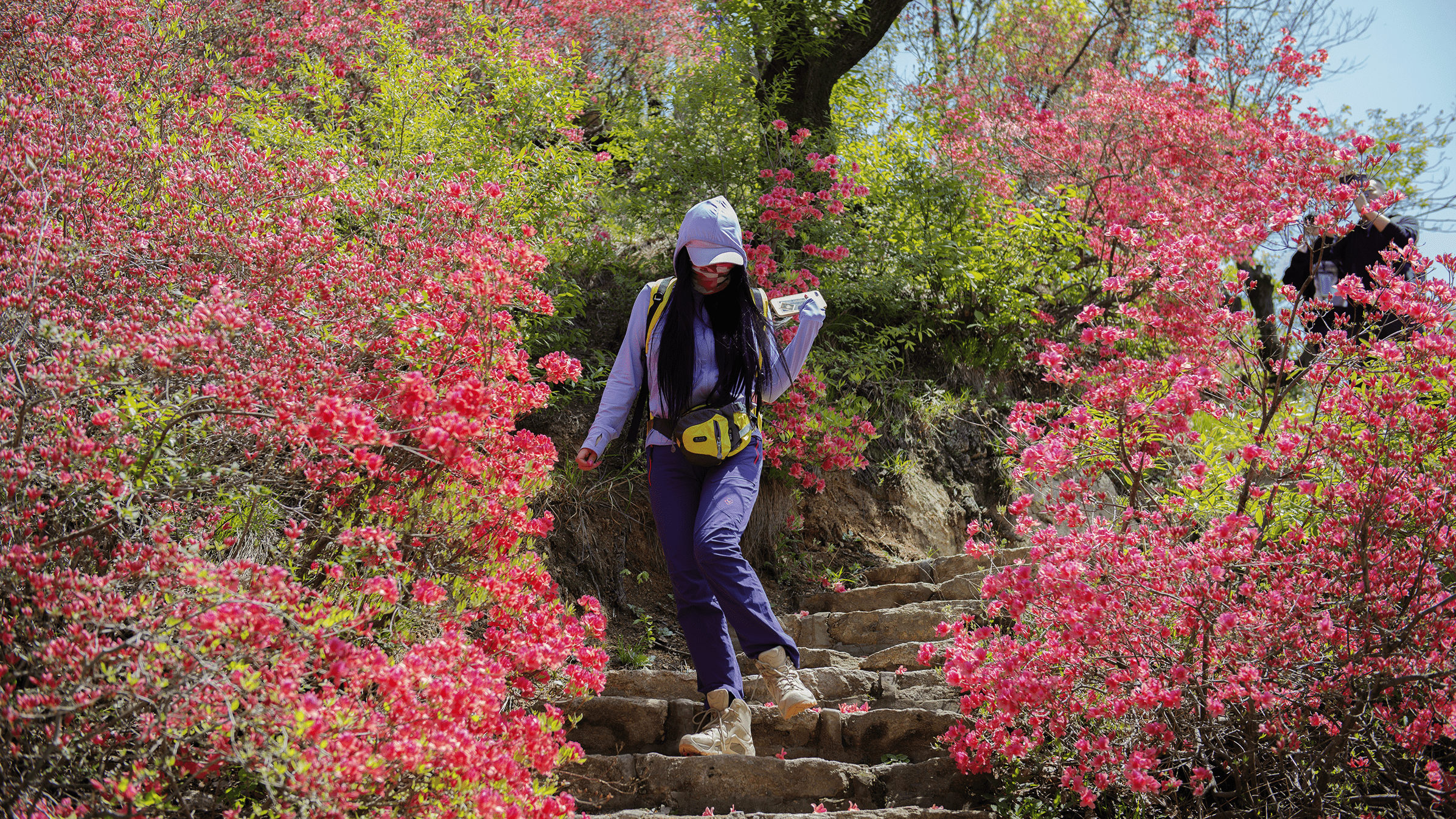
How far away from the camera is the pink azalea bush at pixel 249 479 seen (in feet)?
6.02

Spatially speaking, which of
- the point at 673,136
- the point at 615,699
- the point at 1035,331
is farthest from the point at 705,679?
the point at 1035,331

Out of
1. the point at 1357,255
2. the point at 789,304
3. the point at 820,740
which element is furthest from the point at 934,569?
the point at 1357,255

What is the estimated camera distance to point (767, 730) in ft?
12.4

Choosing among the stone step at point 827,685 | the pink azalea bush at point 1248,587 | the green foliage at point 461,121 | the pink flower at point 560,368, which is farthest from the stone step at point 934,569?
the green foliage at point 461,121

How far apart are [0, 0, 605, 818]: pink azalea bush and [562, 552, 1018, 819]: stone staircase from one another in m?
0.44

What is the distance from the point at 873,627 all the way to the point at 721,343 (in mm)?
2296

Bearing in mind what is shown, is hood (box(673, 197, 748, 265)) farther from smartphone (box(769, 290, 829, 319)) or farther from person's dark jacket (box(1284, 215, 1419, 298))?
person's dark jacket (box(1284, 215, 1419, 298))

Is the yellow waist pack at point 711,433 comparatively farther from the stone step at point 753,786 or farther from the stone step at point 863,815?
the stone step at point 863,815

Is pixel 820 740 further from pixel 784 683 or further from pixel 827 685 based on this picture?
pixel 784 683

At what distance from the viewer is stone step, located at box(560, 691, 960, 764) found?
3.69 meters

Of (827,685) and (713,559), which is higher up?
(713,559)

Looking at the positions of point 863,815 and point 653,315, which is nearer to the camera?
point 863,815

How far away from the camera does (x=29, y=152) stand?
2480 millimetres

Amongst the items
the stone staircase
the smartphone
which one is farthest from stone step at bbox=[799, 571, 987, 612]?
the smartphone
